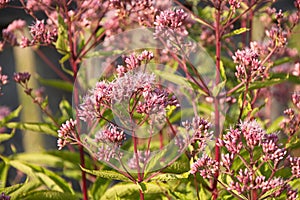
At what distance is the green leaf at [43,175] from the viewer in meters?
1.62

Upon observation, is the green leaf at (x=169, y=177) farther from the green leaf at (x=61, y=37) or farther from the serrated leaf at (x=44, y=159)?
the serrated leaf at (x=44, y=159)

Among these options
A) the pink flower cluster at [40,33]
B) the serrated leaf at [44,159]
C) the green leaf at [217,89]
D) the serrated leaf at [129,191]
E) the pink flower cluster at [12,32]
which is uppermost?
the pink flower cluster at [12,32]

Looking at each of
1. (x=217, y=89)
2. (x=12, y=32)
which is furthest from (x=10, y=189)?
(x=12, y=32)

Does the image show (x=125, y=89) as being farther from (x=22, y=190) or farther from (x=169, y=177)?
(x=22, y=190)

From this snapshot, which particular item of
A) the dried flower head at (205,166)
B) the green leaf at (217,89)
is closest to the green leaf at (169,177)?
the dried flower head at (205,166)

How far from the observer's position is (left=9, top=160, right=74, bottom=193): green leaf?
162 centimetres

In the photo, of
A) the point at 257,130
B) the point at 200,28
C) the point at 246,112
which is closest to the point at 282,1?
the point at 200,28

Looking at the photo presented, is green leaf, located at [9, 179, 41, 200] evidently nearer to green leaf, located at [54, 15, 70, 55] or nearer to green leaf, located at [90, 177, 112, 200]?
green leaf, located at [90, 177, 112, 200]

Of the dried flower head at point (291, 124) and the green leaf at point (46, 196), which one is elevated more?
the dried flower head at point (291, 124)

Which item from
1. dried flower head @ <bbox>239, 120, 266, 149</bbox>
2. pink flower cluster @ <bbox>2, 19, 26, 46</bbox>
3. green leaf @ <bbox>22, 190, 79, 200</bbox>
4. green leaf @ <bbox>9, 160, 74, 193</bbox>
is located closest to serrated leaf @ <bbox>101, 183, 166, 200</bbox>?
green leaf @ <bbox>22, 190, 79, 200</bbox>

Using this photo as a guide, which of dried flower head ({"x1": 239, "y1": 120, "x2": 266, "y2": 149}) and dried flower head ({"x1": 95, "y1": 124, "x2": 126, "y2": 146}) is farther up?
dried flower head ({"x1": 239, "y1": 120, "x2": 266, "y2": 149})

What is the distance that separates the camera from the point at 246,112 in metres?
1.46

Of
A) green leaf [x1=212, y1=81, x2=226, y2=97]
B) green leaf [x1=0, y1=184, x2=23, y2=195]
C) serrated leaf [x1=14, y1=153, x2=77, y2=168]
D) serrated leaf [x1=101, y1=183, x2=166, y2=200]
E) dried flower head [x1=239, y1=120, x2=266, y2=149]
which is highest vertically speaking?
green leaf [x1=212, y1=81, x2=226, y2=97]

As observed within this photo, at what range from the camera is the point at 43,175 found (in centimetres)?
165
